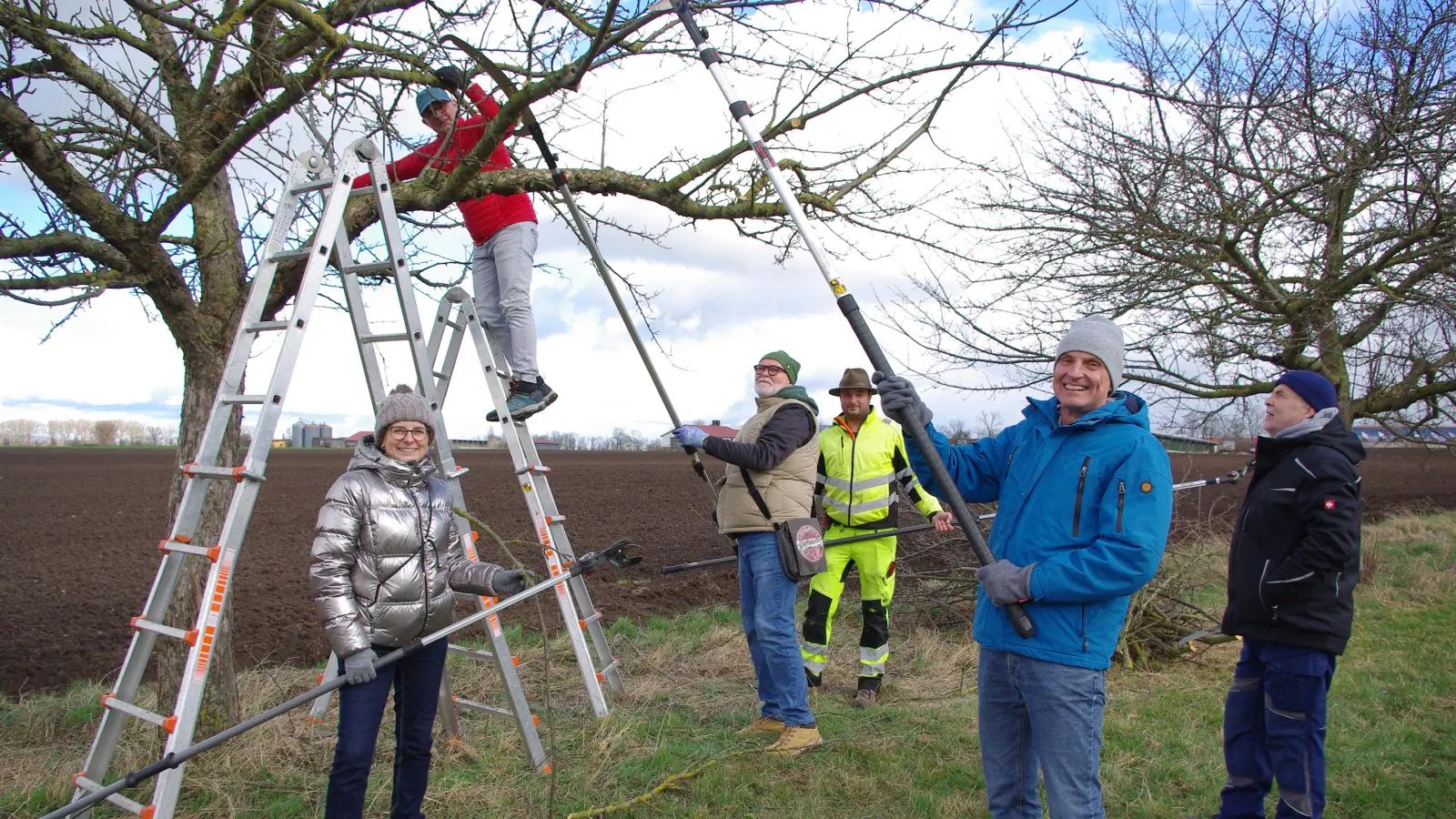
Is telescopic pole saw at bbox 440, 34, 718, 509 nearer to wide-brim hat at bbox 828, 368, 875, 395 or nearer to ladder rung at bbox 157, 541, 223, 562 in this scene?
wide-brim hat at bbox 828, 368, 875, 395

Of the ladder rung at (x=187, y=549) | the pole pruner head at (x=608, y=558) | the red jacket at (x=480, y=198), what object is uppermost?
the red jacket at (x=480, y=198)

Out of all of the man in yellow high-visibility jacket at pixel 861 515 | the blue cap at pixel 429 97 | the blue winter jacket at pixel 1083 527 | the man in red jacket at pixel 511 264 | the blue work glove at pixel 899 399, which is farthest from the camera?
the man in yellow high-visibility jacket at pixel 861 515

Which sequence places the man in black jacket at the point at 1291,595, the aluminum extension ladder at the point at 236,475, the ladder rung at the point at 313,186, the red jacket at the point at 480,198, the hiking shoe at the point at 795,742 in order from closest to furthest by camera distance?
the aluminum extension ladder at the point at 236,475 → the man in black jacket at the point at 1291,595 → the ladder rung at the point at 313,186 → the hiking shoe at the point at 795,742 → the red jacket at the point at 480,198

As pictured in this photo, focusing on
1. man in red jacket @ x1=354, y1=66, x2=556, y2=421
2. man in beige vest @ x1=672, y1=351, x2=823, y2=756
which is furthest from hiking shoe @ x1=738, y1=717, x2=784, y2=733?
man in red jacket @ x1=354, y1=66, x2=556, y2=421

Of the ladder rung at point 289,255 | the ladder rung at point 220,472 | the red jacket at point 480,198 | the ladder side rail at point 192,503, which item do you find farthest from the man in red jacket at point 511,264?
the ladder rung at point 220,472

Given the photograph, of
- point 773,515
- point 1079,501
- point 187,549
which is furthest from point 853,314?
point 187,549

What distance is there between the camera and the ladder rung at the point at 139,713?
3.12 meters

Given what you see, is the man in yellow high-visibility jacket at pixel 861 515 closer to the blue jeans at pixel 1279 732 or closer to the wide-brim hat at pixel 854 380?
the wide-brim hat at pixel 854 380

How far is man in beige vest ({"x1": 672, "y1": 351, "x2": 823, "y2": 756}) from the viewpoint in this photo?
4.28m

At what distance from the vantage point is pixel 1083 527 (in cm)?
262

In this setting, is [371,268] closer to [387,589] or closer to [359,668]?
[387,589]

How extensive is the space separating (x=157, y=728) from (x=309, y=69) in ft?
10.0

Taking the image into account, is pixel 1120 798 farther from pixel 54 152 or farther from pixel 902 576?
pixel 54 152

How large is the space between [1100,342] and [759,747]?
254 cm
